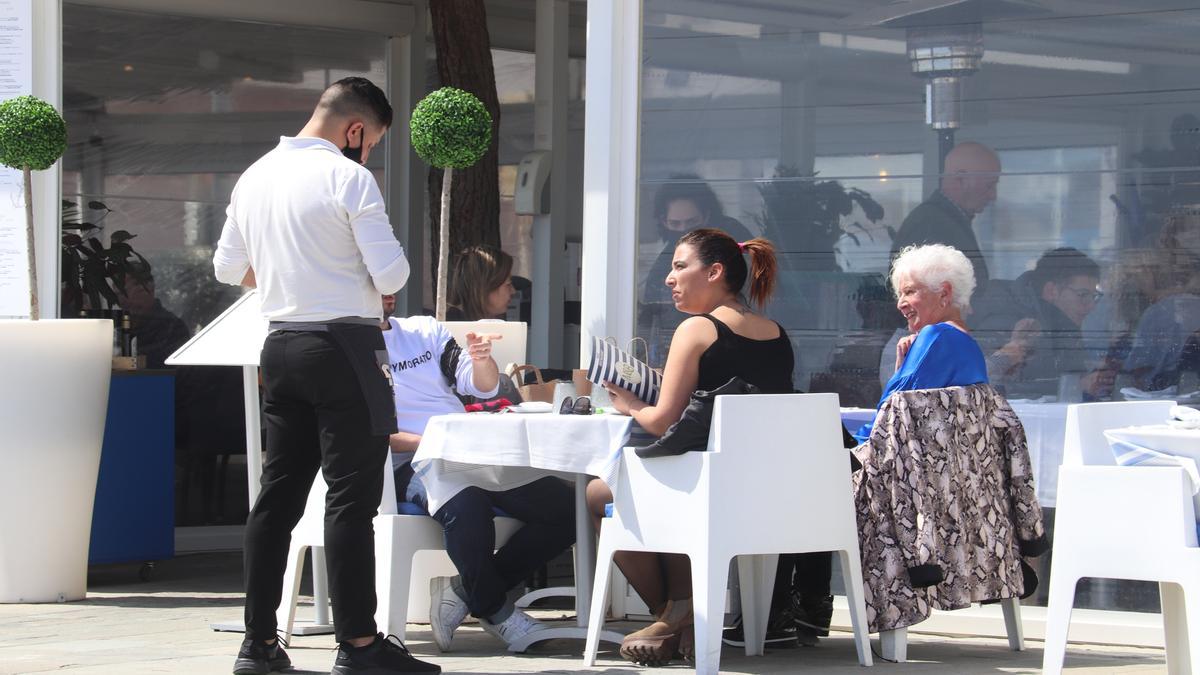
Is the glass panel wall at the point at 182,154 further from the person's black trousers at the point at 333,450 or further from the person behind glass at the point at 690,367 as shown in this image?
the person's black trousers at the point at 333,450

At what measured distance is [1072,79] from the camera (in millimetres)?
5062

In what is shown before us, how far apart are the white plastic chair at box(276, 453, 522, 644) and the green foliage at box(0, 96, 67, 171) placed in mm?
1733

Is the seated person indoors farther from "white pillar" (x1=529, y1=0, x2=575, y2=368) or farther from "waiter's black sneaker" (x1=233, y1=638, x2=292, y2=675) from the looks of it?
"white pillar" (x1=529, y1=0, x2=575, y2=368)

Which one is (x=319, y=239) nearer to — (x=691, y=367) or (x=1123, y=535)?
(x=691, y=367)

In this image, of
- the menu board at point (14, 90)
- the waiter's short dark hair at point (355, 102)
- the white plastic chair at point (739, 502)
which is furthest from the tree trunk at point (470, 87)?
the white plastic chair at point (739, 502)

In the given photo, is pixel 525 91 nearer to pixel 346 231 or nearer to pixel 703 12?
pixel 703 12

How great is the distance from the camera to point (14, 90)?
6.14m

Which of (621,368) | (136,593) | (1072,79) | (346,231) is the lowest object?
(136,593)

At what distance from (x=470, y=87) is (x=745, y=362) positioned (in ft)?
12.7

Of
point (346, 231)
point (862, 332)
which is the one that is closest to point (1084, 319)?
point (862, 332)

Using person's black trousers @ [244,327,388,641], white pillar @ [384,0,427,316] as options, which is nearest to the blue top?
person's black trousers @ [244,327,388,641]

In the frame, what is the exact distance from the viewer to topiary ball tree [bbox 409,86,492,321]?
5.53m

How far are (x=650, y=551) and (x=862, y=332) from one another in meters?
1.46

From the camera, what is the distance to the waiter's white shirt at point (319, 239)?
3861 mm
